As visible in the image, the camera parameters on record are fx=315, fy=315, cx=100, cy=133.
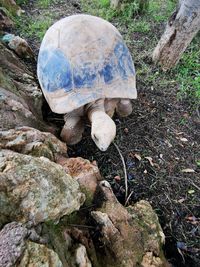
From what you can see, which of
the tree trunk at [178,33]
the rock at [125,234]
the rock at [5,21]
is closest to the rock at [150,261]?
the rock at [125,234]

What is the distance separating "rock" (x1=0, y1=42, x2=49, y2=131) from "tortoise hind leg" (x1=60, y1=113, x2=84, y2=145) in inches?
7.4

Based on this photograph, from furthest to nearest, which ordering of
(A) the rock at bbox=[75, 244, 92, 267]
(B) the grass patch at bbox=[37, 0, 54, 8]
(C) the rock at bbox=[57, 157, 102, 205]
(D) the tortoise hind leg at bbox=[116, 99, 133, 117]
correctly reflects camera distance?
(B) the grass patch at bbox=[37, 0, 54, 8] < (D) the tortoise hind leg at bbox=[116, 99, 133, 117] < (C) the rock at bbox=[57, 157, 102, 205] < (A) the rock at bbox=[75, 244, 92, 267]

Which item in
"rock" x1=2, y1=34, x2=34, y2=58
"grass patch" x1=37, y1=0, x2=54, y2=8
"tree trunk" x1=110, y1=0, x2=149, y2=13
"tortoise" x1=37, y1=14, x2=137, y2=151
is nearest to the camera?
"tortoise" x1=37, y1=14, x2=137, y2=151

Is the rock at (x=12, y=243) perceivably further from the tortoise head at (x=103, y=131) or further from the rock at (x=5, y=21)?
the rock at (x=5, y=21)

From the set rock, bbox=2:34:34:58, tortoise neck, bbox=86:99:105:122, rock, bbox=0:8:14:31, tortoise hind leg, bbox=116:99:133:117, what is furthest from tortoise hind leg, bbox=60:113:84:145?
rock, bbox=0:8:14:31

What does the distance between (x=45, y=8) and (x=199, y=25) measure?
285 cm

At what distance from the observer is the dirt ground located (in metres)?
2.73

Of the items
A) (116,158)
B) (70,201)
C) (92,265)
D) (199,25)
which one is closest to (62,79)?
(116,158)

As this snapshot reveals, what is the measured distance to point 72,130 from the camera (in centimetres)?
313

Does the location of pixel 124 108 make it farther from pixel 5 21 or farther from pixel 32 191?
pixel 5 21

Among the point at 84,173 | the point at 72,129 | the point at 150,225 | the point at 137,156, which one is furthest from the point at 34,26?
the point at 150,225

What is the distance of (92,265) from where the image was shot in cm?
199

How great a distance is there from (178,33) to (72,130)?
188cm

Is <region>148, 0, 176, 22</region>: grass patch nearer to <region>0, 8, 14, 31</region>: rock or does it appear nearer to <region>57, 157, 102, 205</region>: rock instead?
<region>0, 8, 14, 31</region>: rock
